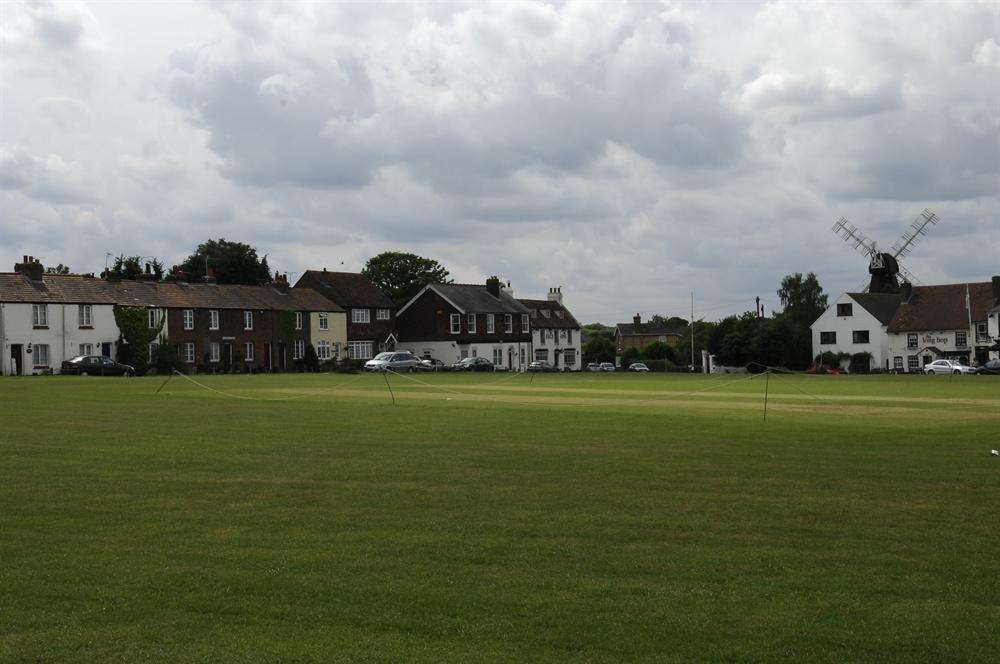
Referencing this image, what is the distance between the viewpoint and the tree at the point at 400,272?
495ft

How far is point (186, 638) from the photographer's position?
368 inches

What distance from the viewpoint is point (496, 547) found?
12508mm

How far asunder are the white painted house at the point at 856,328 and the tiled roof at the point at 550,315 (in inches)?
1256

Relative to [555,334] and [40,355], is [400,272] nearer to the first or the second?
[555,334]

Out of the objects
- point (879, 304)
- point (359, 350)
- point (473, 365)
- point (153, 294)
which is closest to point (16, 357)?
point (153, 294)

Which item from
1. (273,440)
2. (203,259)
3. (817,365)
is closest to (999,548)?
(273,440)

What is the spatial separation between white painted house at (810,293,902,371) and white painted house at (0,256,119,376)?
6886 cm

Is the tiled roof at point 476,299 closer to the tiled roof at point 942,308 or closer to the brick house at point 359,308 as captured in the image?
the brick house at point 359,308

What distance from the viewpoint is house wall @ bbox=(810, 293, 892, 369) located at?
111 meters

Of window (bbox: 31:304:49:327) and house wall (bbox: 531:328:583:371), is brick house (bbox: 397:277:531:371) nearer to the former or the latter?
house wall (bbox: 531:328:583:371)

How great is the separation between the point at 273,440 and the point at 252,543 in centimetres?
1168

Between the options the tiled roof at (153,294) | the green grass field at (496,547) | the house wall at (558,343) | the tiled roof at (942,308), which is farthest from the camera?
the house wall at (558,343)

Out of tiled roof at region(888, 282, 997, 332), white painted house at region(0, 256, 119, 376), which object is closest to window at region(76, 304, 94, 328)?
white painted house at region(0, 256, 119, 376)

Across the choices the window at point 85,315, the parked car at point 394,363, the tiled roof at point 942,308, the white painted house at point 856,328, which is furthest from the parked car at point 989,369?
the window at point 85,315
